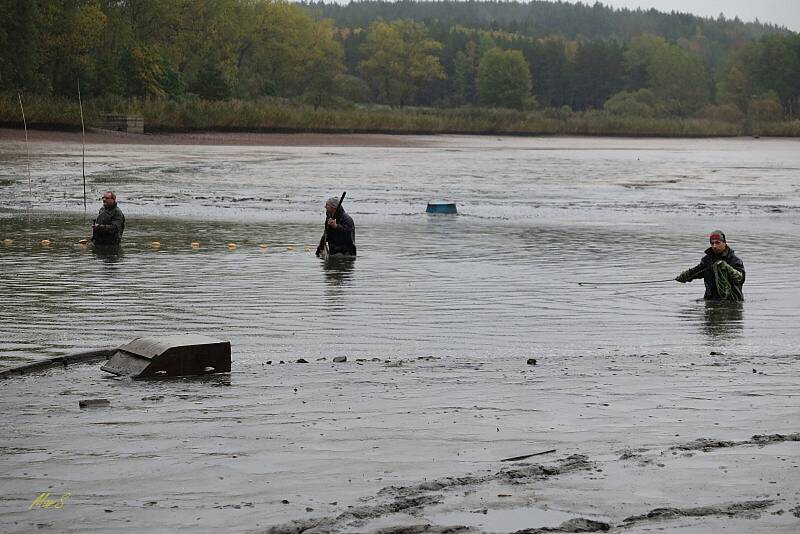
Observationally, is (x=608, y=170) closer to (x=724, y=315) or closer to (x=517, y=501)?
(x=724, y=315)

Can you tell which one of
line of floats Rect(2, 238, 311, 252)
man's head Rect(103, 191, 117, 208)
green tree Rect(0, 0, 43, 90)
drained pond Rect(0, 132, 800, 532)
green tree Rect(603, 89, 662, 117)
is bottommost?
line of floats Rect(2, 238, 311, 252)

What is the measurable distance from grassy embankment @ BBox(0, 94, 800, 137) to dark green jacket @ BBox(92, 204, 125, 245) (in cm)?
4534

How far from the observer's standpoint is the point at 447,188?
4116 centimetres

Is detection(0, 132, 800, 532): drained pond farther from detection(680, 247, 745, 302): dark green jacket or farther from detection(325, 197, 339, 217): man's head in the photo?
detection(325, 197, 339, 217): man's head

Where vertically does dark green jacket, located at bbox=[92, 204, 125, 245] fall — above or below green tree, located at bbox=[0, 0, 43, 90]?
below

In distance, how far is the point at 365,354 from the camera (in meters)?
11.4

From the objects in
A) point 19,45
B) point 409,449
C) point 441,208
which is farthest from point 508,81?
point 409,449

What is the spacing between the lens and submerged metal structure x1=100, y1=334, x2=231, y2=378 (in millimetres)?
9789

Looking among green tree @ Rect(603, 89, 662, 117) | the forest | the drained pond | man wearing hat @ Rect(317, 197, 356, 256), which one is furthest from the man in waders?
green tree @ Rect(603, 89, 662, 117)

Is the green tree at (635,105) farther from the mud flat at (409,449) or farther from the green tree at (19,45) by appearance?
the mud flat at (409,449)

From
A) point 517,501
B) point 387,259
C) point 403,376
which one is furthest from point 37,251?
point 517,501

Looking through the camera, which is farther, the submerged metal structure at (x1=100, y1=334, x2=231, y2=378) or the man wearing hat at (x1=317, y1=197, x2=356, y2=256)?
the man wearing hat at (x1=317, y1=197, x2=356, y2=256)

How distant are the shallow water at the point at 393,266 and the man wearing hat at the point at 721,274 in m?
0.28

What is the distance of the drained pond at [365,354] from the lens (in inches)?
272
